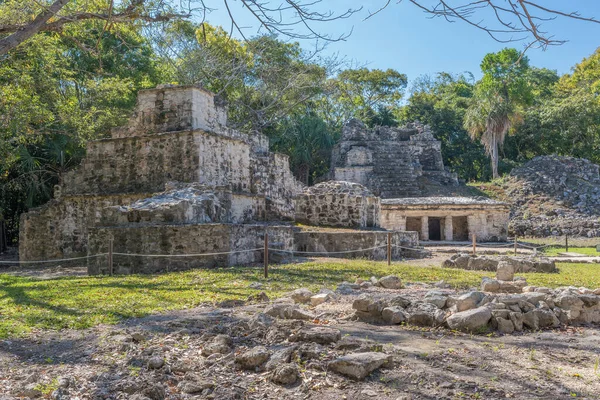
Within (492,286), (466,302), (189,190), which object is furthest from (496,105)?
(466,302)

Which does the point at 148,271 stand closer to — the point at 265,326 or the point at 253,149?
the point at 265,326

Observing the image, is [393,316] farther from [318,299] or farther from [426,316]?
Result: [318,299]

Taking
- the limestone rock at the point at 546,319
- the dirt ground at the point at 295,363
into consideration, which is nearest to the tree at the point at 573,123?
the limestone rock at the point at 546,319

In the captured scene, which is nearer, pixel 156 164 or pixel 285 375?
pixel 285 375

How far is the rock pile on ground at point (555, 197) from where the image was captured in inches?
895

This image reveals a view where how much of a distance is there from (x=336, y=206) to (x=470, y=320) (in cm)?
1025

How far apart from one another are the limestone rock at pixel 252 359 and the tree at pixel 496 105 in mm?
29048

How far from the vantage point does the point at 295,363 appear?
3.48 metres

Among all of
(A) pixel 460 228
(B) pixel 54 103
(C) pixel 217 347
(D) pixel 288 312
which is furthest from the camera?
(A) pixel 460 228

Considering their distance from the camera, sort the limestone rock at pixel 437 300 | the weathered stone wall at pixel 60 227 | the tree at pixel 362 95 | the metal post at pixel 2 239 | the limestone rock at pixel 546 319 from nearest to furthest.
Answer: the limestone rock at pixel 546 319
the limestone rock at pixel 437 300
the weathered stone wall at pixel 60 227
the metal post at pixel 2 239
the tree at pixel 362 95

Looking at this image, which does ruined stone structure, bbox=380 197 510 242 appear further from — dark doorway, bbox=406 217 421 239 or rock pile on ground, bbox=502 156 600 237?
rock pile on ground, bbox=502 156 600 237

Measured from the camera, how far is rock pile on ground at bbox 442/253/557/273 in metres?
10.1

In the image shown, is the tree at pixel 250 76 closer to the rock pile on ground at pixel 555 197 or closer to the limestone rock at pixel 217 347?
the rock pile on ground at pixel 555 197

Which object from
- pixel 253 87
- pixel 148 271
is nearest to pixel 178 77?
pixel 253 87
